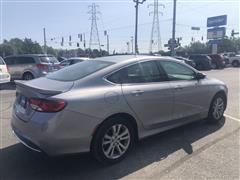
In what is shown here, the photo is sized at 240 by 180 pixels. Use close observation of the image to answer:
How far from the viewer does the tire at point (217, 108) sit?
6.14 m

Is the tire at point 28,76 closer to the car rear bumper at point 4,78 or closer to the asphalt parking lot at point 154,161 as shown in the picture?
the car rear bumper at point 4,78

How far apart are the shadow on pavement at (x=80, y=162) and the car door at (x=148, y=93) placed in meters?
0.44

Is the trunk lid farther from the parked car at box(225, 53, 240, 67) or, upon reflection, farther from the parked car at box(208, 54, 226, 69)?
the parked car at box(225, 53, 240, 67)

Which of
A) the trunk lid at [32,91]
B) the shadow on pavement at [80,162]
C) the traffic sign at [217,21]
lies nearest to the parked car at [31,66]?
the shadow on pavement at [80,162]

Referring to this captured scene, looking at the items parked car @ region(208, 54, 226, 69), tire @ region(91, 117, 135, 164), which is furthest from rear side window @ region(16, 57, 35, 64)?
parked car @ region(208, 54, 226, 69)

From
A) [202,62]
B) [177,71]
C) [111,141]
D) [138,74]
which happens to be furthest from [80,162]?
[202,62]

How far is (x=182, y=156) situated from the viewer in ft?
14.8

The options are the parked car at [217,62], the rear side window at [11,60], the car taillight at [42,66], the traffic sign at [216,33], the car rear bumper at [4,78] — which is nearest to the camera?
the car rear bumper at [4,78]

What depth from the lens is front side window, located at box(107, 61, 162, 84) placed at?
14.5 feet

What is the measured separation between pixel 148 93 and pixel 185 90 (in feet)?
3.38

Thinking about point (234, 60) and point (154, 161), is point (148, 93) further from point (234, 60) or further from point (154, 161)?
point (234, 60)

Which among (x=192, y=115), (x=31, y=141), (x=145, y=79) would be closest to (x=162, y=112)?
(x=145, y=79)

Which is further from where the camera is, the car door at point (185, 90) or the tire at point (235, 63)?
the tire at point (235, 63)

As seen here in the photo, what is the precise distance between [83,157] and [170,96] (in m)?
1.77
